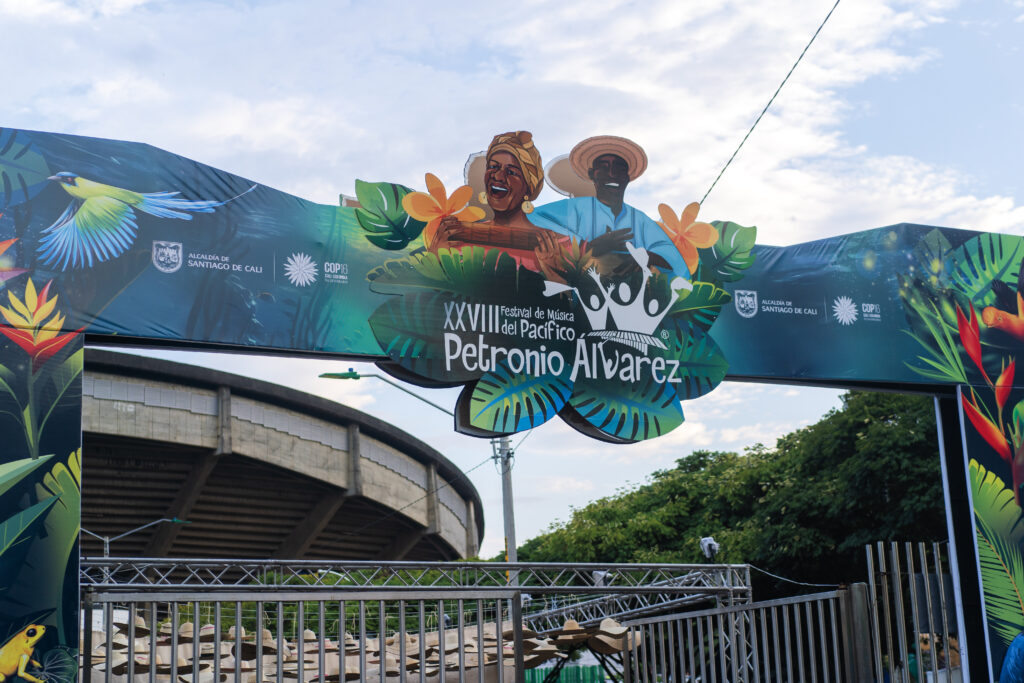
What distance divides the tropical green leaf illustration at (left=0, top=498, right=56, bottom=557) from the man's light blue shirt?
5.66 m

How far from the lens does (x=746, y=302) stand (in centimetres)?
1272

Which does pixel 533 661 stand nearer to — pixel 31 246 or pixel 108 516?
pixel 31 246

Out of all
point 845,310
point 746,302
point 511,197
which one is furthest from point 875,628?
point 511,197

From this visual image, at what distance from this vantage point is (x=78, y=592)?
924cm

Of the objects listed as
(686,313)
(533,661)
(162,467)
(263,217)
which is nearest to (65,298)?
(263,217)

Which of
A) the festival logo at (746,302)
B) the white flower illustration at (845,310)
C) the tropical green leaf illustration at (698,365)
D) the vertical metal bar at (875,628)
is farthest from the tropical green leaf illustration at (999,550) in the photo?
the vertical metal bar at (875,628)

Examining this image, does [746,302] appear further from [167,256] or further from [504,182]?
[167,256]

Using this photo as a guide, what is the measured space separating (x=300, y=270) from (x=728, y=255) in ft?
16.2

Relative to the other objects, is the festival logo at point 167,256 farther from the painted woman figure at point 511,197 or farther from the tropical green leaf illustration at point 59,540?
the painted woman figure at point 511,197

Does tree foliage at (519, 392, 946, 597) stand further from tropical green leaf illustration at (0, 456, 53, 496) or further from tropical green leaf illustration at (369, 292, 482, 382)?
tropical green leaf illustration at (0, 456, 53, 496)

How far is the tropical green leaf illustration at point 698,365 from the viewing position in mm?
12273

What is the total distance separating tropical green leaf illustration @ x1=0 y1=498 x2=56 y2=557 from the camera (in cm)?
905

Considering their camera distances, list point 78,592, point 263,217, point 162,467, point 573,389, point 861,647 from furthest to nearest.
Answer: point 162,467 → point 573,389 → point 263,217 → point 78,592 → point 861,647

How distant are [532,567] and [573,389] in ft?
15.5
